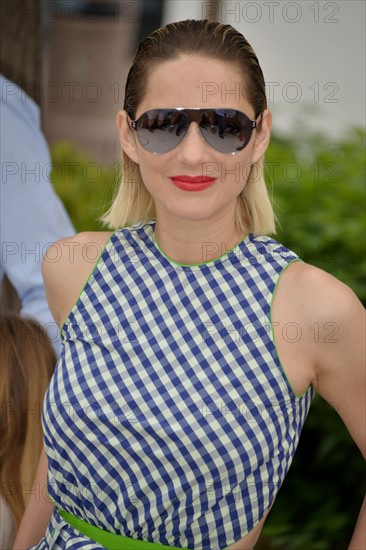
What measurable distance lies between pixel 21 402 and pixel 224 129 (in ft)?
3.71

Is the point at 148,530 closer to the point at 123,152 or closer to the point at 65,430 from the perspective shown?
the point at 65,430

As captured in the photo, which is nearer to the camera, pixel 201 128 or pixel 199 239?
pixel 201 128

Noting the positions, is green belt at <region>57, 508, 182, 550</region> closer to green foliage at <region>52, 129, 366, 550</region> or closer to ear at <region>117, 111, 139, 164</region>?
ear at <region>117, 111, 139, 164</region>

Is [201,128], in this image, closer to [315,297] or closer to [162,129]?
[162,129]

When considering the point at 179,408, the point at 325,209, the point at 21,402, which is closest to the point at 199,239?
the point at 179,408

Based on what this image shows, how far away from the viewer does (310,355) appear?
1797 millimetres

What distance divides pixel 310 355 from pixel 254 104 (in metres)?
0.53

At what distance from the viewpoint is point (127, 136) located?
199 centimetres

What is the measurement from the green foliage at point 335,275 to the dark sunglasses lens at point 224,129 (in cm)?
177

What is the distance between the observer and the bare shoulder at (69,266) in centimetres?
203

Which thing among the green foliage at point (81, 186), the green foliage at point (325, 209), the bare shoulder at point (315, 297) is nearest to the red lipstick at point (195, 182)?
the bare shoulder at point (315, 297)

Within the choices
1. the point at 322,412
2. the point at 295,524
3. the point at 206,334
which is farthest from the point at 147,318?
the point at 295,524

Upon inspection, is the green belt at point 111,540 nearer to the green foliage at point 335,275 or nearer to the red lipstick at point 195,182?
the red lipstick at point 195,182

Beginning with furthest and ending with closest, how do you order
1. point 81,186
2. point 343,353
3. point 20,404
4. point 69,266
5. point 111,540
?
point 81,186, point 20,404, point 69,266, point 111,540, point 343,353
